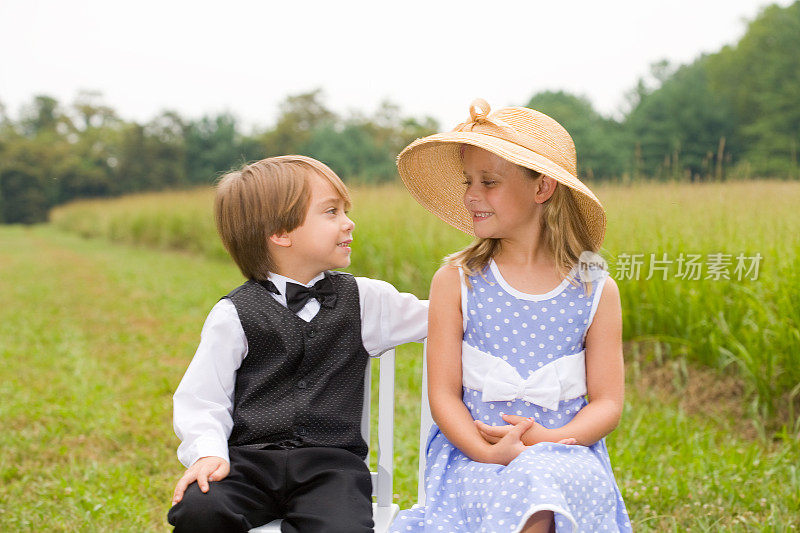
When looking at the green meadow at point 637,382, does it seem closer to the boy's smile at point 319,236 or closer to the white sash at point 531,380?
the white sash at point 531,380

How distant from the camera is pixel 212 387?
2.00 m

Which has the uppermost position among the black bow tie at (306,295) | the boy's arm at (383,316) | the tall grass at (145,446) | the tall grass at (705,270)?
the black bow tie at (306,295)

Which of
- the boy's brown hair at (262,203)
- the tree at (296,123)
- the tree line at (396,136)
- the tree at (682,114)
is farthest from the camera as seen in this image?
the tree at (296,123)

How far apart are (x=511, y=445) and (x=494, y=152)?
2.30ft

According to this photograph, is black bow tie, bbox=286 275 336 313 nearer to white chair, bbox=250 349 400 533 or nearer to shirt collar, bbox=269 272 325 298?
shirt collar, bbox=269 272 325 298

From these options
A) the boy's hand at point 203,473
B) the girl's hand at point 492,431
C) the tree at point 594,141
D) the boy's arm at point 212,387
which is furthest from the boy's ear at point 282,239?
the tree at point 594,141

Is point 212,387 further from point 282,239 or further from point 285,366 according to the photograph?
point 282,239

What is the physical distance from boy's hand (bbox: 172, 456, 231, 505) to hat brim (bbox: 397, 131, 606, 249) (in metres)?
0.92

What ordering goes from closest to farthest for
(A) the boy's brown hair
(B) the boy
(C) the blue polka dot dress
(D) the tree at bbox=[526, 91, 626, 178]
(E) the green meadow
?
(C) the blue polka dot dress, (B) the boy, (A) the boy's brown hair, (E) the green meadow, (D) the tree at bbox=[526, 91, 626, 178]

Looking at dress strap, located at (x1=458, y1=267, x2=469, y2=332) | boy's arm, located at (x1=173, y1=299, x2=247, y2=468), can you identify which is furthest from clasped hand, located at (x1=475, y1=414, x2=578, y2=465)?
boy's arm, located at (x1=173, y1=299, x2=247, y2=468)

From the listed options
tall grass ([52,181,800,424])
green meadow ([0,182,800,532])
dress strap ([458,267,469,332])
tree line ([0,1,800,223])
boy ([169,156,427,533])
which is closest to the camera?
boy ([169,156,427,533])

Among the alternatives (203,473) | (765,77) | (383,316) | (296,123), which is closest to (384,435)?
(383,316)

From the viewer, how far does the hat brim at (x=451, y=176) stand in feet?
6.23

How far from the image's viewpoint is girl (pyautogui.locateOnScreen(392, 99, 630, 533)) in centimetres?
183
